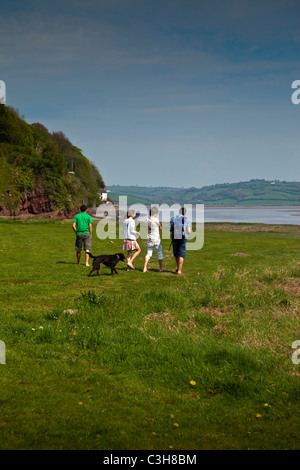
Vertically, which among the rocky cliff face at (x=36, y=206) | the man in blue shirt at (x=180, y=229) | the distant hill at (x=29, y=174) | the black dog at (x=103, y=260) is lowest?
the black dog at (x=103, y=260)

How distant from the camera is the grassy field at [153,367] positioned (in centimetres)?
516

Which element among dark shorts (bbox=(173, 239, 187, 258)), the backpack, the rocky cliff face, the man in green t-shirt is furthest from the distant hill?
the backpack

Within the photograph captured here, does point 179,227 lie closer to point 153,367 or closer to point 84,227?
point 84,227

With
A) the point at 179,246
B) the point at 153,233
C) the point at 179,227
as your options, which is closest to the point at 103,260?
the point at 153,233

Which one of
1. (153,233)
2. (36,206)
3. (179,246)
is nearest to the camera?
(179,246)

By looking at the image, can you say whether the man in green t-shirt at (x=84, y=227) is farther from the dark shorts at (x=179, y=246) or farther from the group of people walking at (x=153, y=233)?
the dark shorts at (x=179, y=246)

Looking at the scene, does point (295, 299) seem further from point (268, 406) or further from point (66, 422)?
point (66, 422)

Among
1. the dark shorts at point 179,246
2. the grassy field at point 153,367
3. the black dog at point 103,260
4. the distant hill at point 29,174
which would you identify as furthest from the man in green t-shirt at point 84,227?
the distant hill at point 29,174

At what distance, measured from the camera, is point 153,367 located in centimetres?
738

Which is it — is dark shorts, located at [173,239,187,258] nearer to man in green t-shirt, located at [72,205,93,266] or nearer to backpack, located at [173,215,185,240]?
backpack, located at [173,215,185,240]

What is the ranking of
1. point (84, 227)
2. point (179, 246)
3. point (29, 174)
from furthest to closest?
point (29, 174) → point (84, 227) → point (179, 246)

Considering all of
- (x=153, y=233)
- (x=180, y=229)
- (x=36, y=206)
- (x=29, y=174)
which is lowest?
(x=153, y=233)
